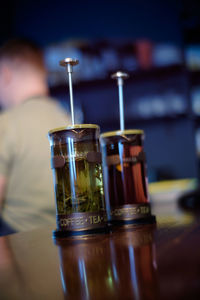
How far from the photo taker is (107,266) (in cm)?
48

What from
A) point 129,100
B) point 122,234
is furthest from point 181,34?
point 122,234

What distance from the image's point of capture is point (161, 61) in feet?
12.2

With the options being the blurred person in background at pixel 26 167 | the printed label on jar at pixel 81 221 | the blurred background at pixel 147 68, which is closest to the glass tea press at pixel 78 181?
the printed label on jar at pixel 81 221

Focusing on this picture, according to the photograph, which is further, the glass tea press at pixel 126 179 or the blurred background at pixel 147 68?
the blurred background at pixel 147 68

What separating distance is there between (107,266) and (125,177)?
0.39m

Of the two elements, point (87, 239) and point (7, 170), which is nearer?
point (87, 239)

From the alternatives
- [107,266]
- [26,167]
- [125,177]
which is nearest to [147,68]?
[26,167]

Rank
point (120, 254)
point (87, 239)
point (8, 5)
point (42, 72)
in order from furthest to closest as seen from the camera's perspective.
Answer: point (8, 5) → point (42, 72) → point (87, 239) → point (120, 254)

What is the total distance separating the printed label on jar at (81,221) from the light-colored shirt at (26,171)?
2.85 ft

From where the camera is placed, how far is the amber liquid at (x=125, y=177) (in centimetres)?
86

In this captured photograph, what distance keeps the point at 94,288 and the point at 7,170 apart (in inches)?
48.8

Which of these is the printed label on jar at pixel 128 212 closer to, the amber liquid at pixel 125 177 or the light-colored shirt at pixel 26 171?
the amber liquid at pixel 125 177

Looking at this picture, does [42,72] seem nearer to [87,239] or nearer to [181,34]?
[87,239]

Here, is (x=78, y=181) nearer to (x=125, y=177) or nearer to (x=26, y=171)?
(x=125, y=177)
